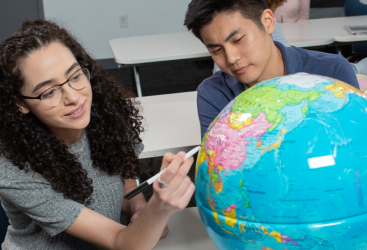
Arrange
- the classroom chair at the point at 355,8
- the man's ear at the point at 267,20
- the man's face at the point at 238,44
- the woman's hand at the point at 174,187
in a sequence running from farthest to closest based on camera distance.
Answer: the classroom chair at the point at 355,8 → the man's ear at the point at 267,20 → the man's face at the point at 238,44 → the woman's hand at the point at 174,187

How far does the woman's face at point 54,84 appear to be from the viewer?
104 cm

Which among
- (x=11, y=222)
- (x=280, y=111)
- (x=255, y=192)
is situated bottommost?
(x=11, y=222)

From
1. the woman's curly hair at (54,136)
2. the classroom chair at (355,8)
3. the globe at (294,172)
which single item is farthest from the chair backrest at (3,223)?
the classroom chair at (355,8)

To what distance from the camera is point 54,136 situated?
1.20 m

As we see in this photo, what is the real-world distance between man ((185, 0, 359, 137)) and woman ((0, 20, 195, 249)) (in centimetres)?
37

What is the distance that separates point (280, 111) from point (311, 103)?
6 centimetres

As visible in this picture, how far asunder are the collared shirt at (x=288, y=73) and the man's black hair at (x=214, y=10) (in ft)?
0.60

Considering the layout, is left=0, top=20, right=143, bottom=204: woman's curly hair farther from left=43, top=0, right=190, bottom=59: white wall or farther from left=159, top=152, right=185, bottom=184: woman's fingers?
left=43, top=0, right=190, bottom=59: white wall

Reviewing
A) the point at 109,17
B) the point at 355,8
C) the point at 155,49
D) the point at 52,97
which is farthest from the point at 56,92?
the point at 109,17

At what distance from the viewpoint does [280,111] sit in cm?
78

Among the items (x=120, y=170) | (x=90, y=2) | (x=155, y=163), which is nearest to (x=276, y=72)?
(x=120, y=170)

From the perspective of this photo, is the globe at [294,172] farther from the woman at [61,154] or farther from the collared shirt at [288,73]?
the collared shirt at [288,73]

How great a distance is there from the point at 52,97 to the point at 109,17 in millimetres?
4500

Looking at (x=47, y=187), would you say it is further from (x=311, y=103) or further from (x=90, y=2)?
(x=90, y=2)
